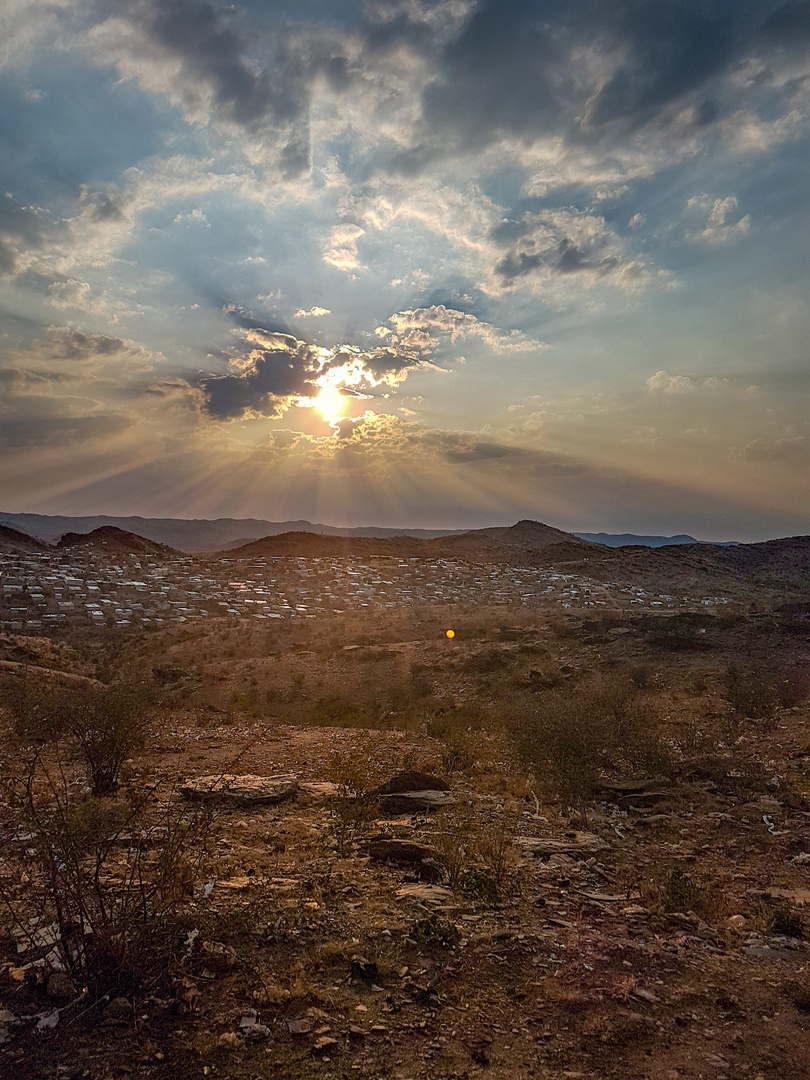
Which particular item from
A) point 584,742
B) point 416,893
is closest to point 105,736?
point 416,893

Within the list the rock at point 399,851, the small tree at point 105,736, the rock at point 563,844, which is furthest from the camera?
the small tree at point 105,736

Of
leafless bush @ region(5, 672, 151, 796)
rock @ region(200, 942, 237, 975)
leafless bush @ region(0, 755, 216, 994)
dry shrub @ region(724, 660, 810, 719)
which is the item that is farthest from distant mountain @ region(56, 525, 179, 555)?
rock @ region(200, 942, 237, 975)

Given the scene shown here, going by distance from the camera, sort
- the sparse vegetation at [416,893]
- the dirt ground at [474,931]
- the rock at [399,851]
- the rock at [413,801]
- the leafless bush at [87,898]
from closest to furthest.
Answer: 1. the dirt ground at [474,931]
2. the sparse vegetation at [416,893]
3. the leafless bush at [87,898]
4. the rock at [399,851]
5. the rock at [413,801]

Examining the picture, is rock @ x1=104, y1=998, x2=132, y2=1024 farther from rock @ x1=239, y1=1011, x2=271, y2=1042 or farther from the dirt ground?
rock @ x1=239, y1=1011, x2=271, y2=1042

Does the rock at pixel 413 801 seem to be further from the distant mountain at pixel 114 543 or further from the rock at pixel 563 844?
the distant mountain at pixel 114 543

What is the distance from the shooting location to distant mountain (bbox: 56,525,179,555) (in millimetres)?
57594

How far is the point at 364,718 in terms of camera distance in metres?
15.9

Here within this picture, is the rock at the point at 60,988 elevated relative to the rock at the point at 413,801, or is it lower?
elevated

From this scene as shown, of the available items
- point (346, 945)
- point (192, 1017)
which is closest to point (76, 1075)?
point (192, 1017)

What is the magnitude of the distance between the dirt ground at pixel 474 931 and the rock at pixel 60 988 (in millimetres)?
33

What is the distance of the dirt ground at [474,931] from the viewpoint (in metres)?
3.80

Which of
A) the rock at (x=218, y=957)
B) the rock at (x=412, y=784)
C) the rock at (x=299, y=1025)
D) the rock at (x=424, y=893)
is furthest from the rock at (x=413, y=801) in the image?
the rock at (x=299, y=1025)

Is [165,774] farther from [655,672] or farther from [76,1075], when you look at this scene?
[655,672]

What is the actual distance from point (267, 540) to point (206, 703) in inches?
2205
